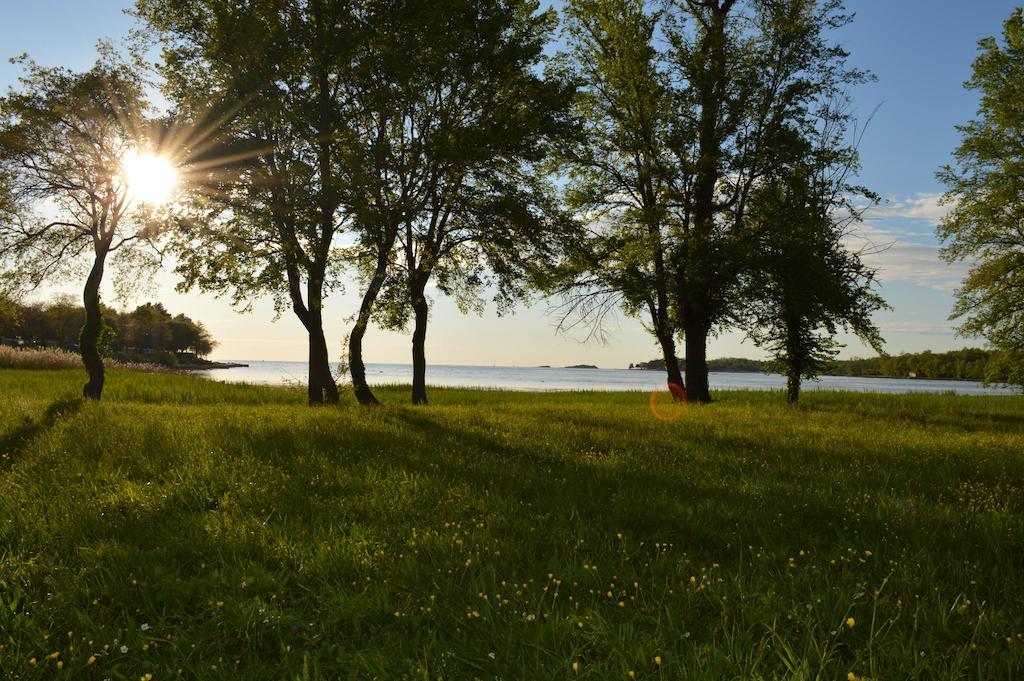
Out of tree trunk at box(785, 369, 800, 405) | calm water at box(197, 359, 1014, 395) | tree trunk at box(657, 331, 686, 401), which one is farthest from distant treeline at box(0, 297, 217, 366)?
tree trunk at box(785, 369, 800, 405)

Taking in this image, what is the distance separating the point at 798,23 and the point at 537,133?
12.6 metres

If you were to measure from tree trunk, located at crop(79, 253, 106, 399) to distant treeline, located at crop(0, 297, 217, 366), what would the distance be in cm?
5803

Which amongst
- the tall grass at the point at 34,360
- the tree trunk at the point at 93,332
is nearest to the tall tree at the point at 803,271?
the tree trunk at the point at 93,332

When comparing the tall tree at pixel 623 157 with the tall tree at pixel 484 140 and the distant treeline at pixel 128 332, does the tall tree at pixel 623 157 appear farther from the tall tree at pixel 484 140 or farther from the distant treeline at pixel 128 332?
the distant treeline at pixel 128 332

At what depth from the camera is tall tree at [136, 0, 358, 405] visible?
17.2 m

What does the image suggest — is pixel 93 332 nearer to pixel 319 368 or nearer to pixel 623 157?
pixel 319 368

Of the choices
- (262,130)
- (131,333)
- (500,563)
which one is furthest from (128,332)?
(500,563)

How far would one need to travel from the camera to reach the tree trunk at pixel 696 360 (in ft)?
81.4

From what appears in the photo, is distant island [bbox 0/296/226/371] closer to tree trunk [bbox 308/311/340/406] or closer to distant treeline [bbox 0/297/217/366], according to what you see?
distant treeline [bbox 0/297/217/366]

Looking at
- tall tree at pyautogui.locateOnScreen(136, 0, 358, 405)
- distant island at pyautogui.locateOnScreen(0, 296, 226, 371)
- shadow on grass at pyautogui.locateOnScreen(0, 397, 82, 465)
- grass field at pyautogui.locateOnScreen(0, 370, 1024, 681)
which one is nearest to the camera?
grass field at pyautogui.locateOnScreen(0, 370, 1024, 681)

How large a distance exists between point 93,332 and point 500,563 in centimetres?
2100

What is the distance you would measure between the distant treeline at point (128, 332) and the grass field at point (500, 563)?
75.7 metres

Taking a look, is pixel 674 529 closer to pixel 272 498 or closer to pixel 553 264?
pixel 272 498

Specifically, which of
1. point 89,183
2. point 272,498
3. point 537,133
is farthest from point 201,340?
point 272,498
